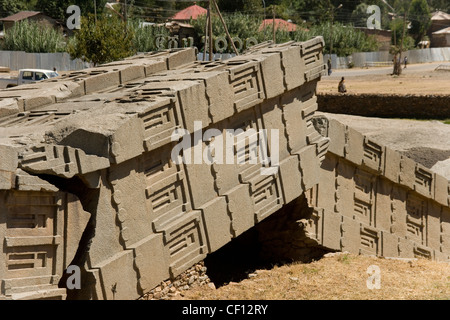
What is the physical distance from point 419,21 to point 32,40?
4627 cm

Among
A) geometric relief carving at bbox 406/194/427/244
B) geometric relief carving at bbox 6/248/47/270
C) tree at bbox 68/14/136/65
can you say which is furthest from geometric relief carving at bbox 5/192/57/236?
tree at bbox 68/14/136/65

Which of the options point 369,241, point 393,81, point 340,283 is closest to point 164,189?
point 340,283

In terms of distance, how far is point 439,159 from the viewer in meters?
20.7

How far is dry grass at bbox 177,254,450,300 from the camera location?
10234 mm

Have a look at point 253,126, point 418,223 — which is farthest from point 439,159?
point 253,126

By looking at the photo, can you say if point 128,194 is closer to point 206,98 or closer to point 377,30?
point 206,98

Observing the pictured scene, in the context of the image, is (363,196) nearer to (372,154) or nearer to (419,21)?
(372,154)

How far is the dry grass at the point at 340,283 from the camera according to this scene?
33.6 feet

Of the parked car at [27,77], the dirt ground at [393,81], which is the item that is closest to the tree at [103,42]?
the parked car at [27,77]

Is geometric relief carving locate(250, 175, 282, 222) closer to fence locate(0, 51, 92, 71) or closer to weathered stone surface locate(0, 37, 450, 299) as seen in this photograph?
weathered stone surface locate(0, 37, 450, 299)

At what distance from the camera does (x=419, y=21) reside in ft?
258

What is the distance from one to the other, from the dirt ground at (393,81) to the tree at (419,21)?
96.8 ft
